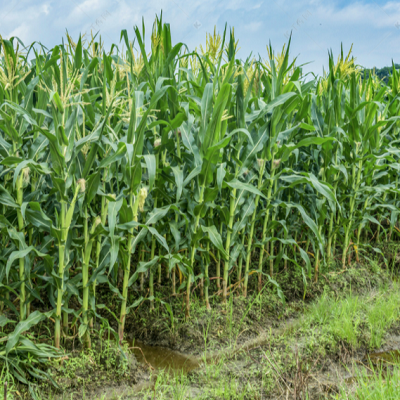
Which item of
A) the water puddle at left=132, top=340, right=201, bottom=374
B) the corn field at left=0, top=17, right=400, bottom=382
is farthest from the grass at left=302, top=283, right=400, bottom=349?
the water puddle at left=132, top=340, right=201, bottom=374

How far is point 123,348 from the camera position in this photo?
3.08 meters

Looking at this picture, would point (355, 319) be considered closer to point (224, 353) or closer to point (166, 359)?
point (224, 353)

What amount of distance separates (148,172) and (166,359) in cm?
157

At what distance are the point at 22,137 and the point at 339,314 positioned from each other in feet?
10.1

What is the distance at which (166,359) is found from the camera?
130 inches

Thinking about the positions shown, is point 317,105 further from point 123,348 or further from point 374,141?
point 123,348

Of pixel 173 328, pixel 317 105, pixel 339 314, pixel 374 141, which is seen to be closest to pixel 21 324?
pixel 173 328

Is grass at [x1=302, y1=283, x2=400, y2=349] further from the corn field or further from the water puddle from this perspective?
the water puddle

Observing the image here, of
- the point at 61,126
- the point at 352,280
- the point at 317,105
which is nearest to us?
the point at 61,126

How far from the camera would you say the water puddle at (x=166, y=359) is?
318cm

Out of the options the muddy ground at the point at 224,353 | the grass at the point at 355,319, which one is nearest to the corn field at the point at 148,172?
the muddy ground at the point at 224,353

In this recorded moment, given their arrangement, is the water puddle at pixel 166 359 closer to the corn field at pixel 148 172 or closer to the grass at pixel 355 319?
the corn field at pixel 148 172

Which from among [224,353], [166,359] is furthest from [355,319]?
[166,359]

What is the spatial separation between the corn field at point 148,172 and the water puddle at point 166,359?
1.16 feet
